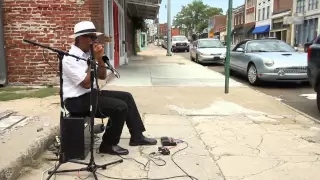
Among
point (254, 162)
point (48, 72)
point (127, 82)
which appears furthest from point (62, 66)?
point (127, 82)

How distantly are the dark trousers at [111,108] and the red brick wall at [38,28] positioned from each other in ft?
14.2

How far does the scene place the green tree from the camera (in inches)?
3706

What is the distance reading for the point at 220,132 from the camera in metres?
5.24

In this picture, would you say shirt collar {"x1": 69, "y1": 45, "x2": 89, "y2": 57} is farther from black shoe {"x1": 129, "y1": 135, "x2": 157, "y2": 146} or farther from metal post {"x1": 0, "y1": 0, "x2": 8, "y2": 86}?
metal post {"x1": 0, "y1": 0, "x2": 8, "y2": 86}

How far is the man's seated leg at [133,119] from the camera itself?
4.27 m

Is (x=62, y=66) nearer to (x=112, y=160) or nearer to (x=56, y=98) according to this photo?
(x=112, y=160)

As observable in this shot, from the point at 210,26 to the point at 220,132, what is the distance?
85.8 meters

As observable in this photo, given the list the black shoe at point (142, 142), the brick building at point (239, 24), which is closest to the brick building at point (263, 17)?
the brick building at point (239, 24)

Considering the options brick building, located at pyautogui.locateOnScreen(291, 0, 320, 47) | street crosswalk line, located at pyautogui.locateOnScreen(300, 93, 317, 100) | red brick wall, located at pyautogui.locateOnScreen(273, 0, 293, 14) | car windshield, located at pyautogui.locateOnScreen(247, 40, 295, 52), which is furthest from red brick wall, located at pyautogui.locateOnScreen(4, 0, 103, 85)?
red brick wall, located at pyautogui.locateOnScreen(273, 0, 293, 14)

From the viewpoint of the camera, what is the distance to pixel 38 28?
8.25 metres

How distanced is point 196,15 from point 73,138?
95.1 metres

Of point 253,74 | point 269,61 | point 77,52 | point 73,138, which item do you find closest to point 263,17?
point 253,74

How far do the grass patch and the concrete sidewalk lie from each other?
1800mm

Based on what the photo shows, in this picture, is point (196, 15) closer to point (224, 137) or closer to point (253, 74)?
point (253, 74)
